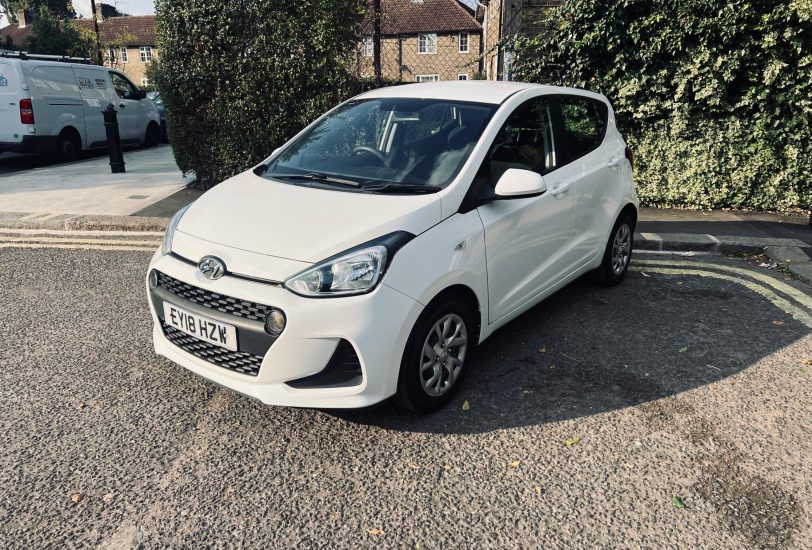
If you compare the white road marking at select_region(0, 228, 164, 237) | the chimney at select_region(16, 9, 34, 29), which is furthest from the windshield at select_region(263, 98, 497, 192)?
the chimney at select_region(16, 9, 34, 29)

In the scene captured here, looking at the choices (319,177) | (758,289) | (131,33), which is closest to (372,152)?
(319,177)

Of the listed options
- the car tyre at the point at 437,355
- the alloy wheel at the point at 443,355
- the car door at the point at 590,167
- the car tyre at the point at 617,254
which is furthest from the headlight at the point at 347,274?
the car tyre at the point at 617,254

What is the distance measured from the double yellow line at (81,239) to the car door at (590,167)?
4375 mm

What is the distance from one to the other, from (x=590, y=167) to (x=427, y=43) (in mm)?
40063

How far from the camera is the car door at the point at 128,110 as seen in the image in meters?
14.5

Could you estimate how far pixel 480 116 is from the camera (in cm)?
375

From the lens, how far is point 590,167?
4594mm

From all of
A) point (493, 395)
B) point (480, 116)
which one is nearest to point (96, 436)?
point (493, 395)

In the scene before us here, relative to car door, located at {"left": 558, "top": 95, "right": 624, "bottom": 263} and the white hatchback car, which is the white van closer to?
the white hatchback car

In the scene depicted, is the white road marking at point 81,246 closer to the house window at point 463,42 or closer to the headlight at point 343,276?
the headlight at point 343,276

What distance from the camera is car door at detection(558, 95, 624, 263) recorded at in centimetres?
443

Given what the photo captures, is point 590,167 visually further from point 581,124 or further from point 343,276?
point 343,276

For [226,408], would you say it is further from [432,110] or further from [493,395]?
[432,110]

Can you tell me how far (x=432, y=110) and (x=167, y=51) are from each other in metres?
5.71
